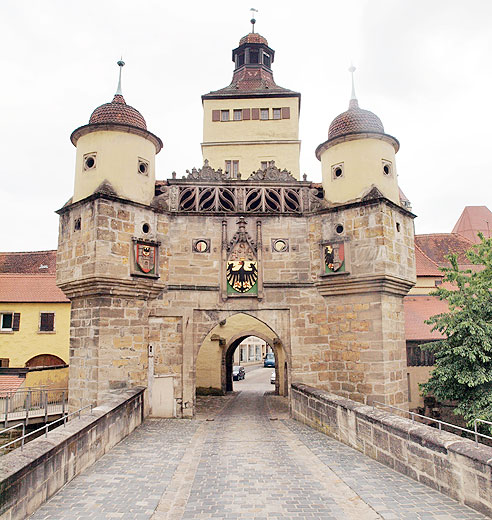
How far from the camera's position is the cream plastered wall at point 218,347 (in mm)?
21922

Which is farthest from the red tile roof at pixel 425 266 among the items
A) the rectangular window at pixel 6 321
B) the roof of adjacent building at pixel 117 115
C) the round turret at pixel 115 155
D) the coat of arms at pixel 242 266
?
the rectangular window at pixel 6 321

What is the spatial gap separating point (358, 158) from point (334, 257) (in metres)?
3.00

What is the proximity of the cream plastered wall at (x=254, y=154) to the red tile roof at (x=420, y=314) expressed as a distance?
26.5ft

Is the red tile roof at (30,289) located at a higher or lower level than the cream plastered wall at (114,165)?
lower

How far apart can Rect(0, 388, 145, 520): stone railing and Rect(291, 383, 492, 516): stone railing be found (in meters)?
4.69

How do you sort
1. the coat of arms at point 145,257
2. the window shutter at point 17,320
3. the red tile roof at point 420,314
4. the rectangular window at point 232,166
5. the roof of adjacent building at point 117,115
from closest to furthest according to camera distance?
1. the coat of arms at point 145,257
2. the roof of adjacent building at point 117,115
3. the red tile roof at point 420,314
4. the rectangular window at point 232,166
5. the window shutter at point 17,320

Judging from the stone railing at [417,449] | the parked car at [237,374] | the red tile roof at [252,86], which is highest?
the red tile roof at [252,86]

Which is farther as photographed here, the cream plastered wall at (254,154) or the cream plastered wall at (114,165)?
the cream plastered wall at (254,154)

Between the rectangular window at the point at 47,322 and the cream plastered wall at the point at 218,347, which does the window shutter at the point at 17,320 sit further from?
the cream plastered wall at the point at 218,347

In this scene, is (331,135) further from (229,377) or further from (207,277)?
(229,377)

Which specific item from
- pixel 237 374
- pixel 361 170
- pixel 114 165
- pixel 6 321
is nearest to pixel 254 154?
pixel 361 170

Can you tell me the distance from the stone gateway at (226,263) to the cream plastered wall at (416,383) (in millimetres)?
5508

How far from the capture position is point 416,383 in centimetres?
1867

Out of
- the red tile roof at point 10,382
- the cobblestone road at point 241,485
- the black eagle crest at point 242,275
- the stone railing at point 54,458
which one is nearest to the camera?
the stone railing at point 54,458
